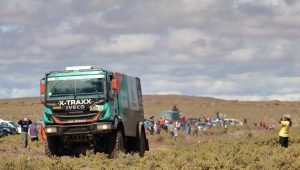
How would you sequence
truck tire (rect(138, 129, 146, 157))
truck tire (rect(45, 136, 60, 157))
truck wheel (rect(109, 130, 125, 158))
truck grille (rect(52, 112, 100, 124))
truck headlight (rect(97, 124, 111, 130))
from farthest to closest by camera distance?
truck tire (rect(138, 129, 146, 157)) → truck tire (rect(45, 136, 60, 157)) → truck wheel (rect(109, 130, 125, 158)) → truck grille (rect(52, 112, 100, 124)) → truck headlight (rect(97, 124, 111, 130))

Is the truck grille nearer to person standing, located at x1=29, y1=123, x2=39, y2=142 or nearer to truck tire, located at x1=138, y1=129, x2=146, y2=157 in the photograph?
truck tire, located at x1=138, y1=129, x2=146, y2=157

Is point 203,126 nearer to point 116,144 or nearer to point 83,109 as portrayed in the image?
point 116,144

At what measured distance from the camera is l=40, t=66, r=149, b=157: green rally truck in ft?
65.0

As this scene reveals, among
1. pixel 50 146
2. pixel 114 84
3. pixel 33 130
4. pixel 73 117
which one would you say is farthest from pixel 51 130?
pixel 33 130

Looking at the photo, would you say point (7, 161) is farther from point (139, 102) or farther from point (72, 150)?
point (139, 102)

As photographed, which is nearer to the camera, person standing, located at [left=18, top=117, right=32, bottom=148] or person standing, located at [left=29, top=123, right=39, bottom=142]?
person standing, located at [left=18, top=117, right=32, bottom=148]

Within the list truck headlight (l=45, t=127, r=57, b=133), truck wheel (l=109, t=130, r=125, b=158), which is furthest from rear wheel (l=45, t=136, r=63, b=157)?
truck wheel (l=109, t=130, r=125, b=158)

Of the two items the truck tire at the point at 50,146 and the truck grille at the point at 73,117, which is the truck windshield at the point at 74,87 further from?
the truck tire at the point at 50,146

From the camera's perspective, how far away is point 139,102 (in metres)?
24.9

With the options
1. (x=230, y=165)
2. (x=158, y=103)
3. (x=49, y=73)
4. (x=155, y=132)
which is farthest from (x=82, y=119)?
(x=158, y=103)

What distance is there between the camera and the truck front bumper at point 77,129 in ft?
65.0

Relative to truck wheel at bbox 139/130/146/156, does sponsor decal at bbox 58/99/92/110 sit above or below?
above

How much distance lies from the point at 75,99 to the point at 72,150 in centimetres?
297

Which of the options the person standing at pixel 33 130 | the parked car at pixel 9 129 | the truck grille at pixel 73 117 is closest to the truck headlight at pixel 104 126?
the truck grille at pixel 73 117
